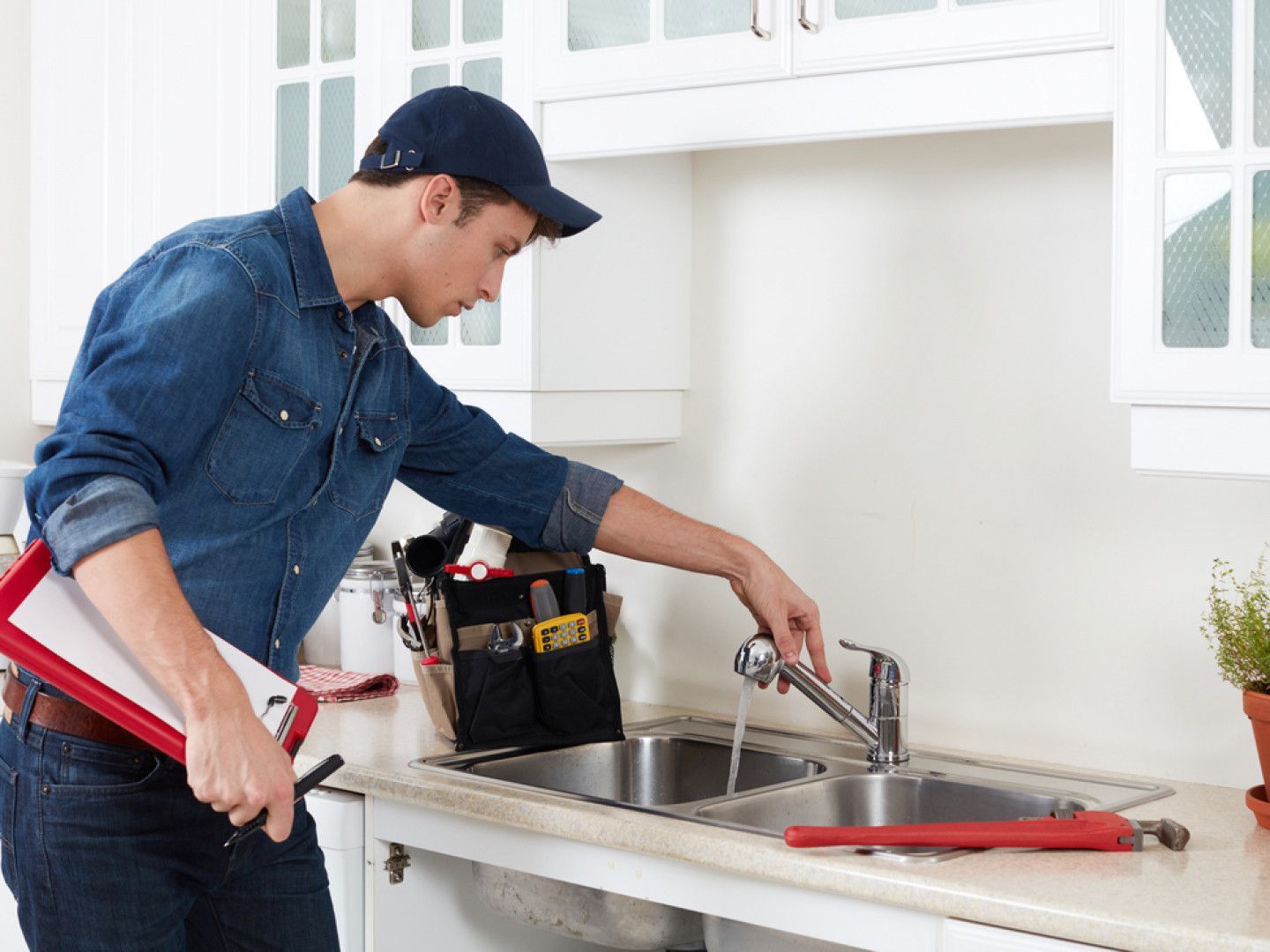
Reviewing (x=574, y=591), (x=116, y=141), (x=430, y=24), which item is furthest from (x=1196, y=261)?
(x=116, y=141)

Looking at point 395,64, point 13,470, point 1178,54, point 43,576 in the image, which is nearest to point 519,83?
point 395,64

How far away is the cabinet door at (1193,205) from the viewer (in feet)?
5.31

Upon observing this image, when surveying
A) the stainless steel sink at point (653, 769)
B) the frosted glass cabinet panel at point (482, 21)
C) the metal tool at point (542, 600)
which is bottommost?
the stainless steel sink at point (653, 769)

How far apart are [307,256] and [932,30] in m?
0.78

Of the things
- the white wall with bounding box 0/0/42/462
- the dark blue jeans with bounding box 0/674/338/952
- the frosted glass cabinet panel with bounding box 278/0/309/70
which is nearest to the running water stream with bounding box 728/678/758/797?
the dark blue jeans with bounding box 0/674/338/952

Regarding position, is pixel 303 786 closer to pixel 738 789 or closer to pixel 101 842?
pixel 101 842

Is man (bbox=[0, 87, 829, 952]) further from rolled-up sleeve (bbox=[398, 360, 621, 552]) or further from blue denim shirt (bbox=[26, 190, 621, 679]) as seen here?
rolled-up sleeve (bbox=[398, 360, 621, 552])

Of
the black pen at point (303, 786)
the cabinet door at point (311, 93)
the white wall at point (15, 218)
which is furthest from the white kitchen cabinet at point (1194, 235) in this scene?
the white wall at point (15, 218)

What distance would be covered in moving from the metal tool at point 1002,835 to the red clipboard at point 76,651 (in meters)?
0.67

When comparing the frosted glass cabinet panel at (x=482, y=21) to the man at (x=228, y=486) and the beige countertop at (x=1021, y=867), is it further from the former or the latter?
the beige countertop at (x=1021, y=867)

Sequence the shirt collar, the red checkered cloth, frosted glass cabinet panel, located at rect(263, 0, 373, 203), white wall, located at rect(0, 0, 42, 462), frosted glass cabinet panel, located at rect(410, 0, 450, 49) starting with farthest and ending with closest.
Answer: white wall, located at rect(0, 0, 42, 462)
the red checkered cloth
frosted glass cabinet panel, located at rect(263, 0, 373, 203)
frosted glass cabinet panel, located at rect(410, 0, 450, 49)
the shirt collar

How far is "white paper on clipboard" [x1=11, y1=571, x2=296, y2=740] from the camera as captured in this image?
1.37 metres

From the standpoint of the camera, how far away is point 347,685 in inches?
99.2

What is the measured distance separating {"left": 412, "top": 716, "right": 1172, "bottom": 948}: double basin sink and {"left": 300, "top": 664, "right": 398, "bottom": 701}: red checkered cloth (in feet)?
1.46
